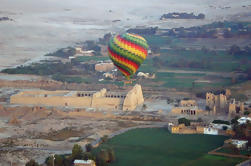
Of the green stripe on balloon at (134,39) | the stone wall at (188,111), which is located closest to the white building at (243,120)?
the stone wall at (188,111)

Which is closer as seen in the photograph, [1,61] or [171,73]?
[171,73]

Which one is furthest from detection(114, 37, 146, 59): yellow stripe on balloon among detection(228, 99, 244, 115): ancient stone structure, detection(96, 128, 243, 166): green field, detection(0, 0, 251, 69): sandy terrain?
detection(0, 0, 251, 69): sandy terrain

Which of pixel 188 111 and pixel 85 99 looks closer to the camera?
pixel 188 111

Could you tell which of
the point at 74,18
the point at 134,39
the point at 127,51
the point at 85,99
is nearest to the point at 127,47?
the point at 127,51

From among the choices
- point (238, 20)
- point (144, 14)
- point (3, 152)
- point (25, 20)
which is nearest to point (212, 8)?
point (144, 14)

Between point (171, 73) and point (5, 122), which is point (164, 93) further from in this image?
point (5, 122)

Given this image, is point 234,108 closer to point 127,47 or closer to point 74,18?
point 127,47
